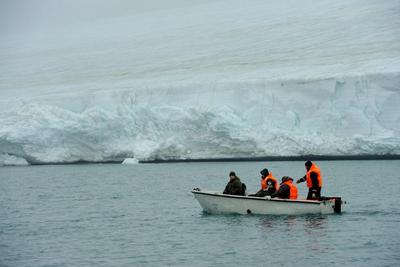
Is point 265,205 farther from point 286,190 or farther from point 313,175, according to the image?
point 313,175

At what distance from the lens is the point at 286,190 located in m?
16.2

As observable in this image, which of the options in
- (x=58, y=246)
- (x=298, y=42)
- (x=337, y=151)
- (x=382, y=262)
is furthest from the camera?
(x=298, y=42)

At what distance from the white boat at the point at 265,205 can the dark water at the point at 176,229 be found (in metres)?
0.20

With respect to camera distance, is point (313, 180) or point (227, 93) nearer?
point (313, 180)

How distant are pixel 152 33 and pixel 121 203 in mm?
31172

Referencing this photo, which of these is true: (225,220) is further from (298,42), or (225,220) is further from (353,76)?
(298,42)

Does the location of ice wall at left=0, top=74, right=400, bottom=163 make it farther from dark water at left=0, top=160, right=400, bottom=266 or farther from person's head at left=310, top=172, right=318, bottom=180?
person's head at left=310, top=172, right=318, bottom=180

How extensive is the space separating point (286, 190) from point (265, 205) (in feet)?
1.79

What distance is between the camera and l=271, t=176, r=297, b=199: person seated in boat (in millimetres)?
16109

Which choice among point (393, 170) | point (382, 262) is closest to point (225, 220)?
point (382, 262)

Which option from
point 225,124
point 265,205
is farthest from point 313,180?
point 225,124

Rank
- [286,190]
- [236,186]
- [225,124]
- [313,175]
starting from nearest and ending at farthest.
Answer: [313,175], [286,190], [236,186], [225,124]

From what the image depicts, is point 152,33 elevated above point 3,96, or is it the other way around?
point 152,33

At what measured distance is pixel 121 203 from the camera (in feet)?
67.5
